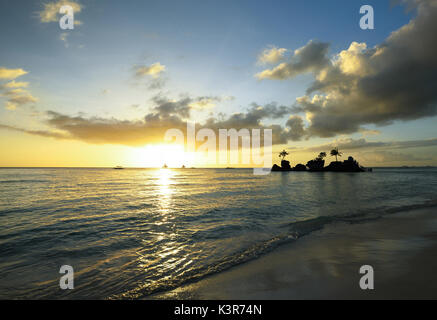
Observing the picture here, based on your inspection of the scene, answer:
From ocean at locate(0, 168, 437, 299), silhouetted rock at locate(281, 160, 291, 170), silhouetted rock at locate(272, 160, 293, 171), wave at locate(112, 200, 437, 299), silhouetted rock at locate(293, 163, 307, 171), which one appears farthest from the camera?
silhouetted rock at locate(281, 160, 291, 170)

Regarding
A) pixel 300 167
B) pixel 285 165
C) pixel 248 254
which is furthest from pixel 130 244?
pixel 285 165

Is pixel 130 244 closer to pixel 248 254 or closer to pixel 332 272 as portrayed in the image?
pixel 248 254

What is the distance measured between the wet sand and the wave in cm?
29

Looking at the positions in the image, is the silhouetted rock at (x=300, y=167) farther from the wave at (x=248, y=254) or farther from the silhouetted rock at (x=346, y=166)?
the wave at (x=248, y=254)

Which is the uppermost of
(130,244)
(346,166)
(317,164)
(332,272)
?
(317,164)

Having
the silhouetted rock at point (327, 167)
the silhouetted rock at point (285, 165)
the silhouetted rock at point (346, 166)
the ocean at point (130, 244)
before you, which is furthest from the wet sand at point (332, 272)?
the silhouetted rock at point (285, 165)

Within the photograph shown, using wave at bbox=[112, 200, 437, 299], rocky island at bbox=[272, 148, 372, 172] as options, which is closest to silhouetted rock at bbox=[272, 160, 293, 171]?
rocky island at bbox=[272, 148, 372, 172]

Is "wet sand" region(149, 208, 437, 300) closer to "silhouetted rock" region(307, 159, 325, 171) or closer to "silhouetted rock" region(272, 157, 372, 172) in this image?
"silhouetted rock" region(272, 157, 372, 172)

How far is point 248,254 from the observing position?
319 inches

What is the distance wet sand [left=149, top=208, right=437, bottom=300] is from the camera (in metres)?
5.10

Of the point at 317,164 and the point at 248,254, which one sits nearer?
the point at 248,254

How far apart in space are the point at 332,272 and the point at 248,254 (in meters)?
3.07
